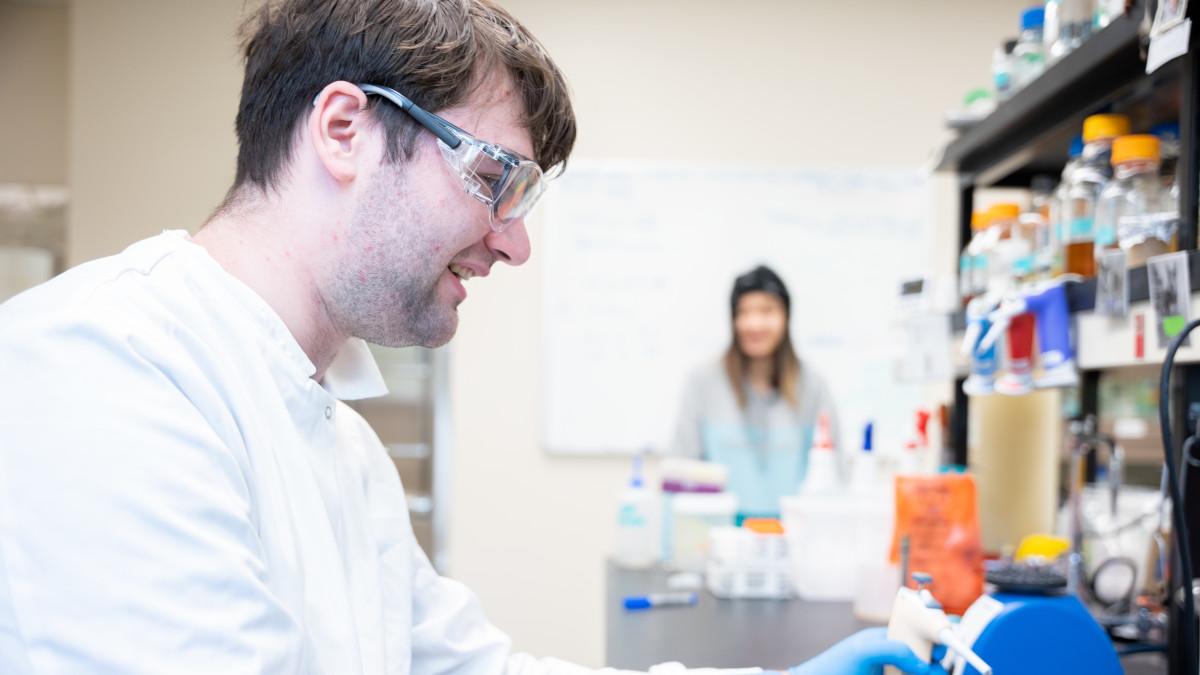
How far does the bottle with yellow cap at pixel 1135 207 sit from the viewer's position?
3.90 ft

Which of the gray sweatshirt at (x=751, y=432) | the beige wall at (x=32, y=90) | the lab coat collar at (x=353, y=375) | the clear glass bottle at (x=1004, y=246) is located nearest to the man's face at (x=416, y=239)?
the lab coat collar at (x=353, y=375)

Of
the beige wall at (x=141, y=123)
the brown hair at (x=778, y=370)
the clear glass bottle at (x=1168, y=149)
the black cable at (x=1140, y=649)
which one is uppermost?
the beige wall at (x=141, y=123)

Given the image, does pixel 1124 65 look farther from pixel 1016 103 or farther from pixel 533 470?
pixel 533 470

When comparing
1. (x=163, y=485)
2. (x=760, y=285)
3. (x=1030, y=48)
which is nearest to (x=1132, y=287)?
(x=1030, y=48)

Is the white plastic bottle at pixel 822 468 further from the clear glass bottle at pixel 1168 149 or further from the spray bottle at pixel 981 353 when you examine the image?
the clear glass bottle at pixel 1168 149

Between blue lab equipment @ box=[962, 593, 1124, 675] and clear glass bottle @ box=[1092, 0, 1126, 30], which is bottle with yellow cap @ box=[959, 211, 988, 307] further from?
blue lab equipment @ box=[962, 593, 1124, 675]

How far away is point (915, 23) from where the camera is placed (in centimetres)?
372

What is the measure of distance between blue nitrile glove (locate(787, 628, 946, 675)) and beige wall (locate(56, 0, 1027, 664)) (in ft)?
8.38

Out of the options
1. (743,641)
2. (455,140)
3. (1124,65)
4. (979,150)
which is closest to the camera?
(455,140)

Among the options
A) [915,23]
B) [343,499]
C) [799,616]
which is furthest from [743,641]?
[915,23]

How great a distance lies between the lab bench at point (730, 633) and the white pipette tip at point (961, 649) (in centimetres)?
39

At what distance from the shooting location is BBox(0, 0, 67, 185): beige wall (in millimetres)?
4066

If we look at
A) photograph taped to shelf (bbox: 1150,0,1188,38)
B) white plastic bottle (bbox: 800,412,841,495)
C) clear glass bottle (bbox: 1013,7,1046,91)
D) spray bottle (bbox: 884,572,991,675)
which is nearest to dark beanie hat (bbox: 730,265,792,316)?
white plastic bottle (bbox: 800,412,841,495)

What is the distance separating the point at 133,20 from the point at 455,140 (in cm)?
327
